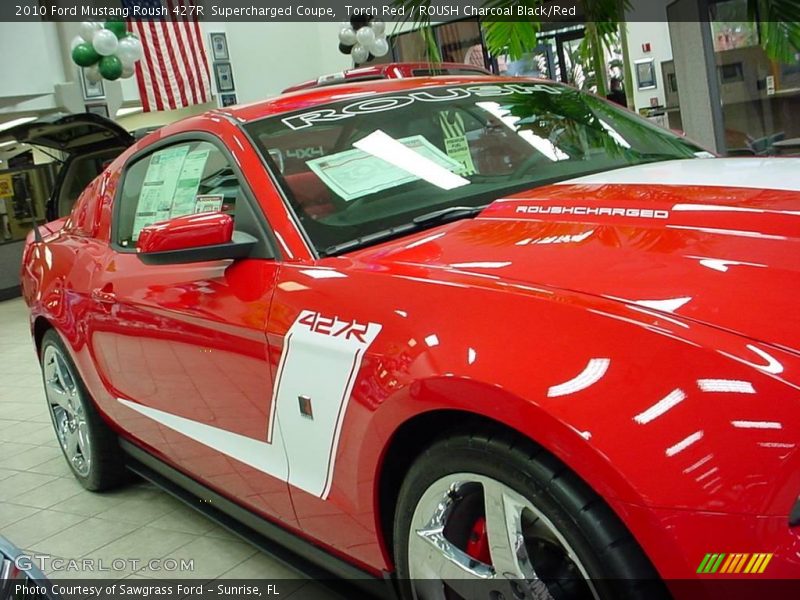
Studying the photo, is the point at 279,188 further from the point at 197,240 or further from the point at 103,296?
the point at 103,296

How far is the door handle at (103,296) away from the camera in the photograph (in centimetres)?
283

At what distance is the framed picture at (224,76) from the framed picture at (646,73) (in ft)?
27.9

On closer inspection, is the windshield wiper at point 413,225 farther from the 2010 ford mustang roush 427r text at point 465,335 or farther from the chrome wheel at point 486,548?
the chrome wheel at point 486,548

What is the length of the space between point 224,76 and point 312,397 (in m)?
15.4

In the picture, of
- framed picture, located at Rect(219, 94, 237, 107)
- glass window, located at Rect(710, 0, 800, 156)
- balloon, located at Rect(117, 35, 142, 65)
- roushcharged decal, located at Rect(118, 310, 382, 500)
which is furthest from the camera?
framed picture, located at Rect(219, 94, 237, 107)

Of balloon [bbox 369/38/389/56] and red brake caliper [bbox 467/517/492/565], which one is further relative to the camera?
balloon [bbox 369/38/389/56]

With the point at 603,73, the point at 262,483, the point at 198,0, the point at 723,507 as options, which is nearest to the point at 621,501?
the point at 723,507

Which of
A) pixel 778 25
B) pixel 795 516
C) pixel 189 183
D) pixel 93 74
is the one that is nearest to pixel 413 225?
pixel 189 183

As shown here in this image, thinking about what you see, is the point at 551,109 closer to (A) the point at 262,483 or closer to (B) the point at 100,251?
(A) the point at 262,483

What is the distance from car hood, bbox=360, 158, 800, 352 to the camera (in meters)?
1.40

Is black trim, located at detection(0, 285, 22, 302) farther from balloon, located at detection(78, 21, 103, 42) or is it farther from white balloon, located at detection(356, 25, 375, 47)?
white balloon, located at detection(356, 25, 375, 47)

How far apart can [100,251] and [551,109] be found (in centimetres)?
164

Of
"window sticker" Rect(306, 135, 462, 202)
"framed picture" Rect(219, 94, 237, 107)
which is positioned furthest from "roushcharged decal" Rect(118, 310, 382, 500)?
"framed picture" Rect(219, 94, 237, 107)

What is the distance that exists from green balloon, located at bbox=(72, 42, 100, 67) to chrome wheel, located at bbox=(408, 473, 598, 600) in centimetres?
1187
